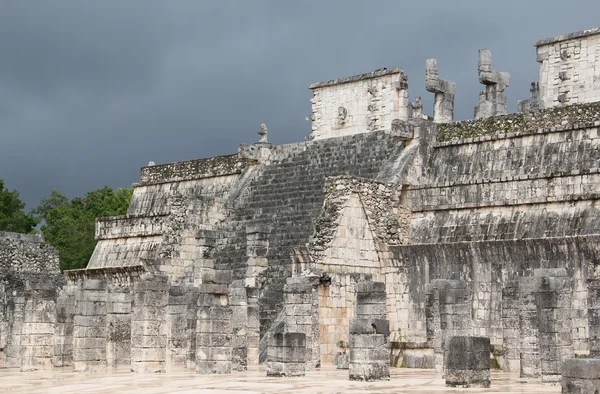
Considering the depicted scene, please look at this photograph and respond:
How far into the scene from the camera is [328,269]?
25.6 metres

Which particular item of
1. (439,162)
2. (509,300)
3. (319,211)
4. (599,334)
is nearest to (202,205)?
(319,211)

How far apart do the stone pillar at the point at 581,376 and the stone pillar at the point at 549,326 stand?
3.36 m

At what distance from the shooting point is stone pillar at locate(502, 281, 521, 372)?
20703 mm

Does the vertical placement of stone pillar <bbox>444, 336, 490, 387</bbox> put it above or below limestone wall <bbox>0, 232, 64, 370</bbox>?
below

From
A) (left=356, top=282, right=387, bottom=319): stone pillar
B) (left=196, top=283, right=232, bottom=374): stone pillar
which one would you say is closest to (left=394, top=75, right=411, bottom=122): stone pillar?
(left=356, top=282, right=387, bottom=319): stone pillar

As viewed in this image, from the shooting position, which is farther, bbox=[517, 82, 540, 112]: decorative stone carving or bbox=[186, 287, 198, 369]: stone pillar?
bbox=[517, 82, 540, 112]: decorative stone carving

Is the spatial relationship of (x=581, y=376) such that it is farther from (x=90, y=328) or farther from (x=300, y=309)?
(x=90, y=328)

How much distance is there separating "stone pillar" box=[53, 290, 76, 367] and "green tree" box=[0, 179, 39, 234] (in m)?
32.7

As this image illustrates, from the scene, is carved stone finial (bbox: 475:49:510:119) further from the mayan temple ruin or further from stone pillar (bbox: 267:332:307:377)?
stone pillar (bbox: 267:332:307:377)

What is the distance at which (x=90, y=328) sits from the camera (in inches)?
908

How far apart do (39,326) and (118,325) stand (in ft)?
6.26

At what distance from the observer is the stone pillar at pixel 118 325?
23.9 meters

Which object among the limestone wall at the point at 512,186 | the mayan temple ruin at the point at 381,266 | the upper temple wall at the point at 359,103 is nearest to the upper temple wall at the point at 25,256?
the mayan temple ruin at the point at 381,266

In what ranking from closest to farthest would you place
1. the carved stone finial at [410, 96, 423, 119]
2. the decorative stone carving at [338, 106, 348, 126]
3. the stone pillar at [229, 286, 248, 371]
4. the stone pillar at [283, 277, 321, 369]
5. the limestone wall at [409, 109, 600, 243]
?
the stone pillar at [229, 286, 248, 371] < the stone pillar at [283, 277, 321, 369] < the limestone wall at [409, 109, 600, 243] < the decorative stone carving at [338, 106, 348, 126] < the carved stone finial at [410, 96, 423, 119]
